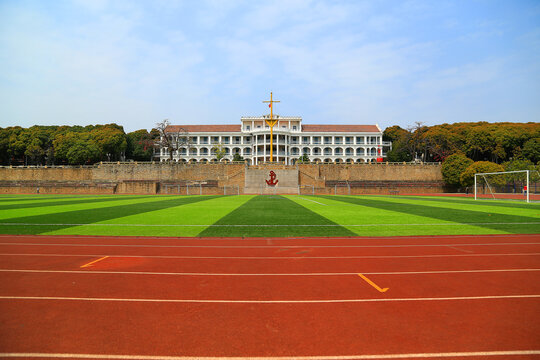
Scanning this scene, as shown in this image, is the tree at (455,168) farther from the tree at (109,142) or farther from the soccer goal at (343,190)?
the tree at (109,142)

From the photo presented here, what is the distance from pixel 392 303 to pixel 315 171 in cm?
5561

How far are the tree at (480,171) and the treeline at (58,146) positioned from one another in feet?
227

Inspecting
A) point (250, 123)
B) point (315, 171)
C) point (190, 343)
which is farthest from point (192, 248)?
point (250, 123)

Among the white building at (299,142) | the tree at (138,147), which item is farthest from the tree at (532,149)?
the tree at (138,147)

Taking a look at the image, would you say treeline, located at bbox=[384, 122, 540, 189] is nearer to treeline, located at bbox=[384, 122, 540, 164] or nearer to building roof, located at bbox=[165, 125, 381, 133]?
treeline, located at bbox=[384, 122, 540, 164]

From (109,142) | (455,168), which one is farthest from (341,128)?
(109,142)

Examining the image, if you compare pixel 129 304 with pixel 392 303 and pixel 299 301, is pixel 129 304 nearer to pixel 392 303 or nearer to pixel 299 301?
pixel 299 301

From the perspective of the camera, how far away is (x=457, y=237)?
1169 cm

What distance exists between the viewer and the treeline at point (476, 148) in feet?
161

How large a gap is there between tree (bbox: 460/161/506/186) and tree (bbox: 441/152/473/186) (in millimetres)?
2473

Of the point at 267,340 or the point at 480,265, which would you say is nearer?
the point at 267,340

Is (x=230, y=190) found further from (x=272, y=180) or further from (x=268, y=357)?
(x=268, y=357)

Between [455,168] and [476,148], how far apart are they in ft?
65.6

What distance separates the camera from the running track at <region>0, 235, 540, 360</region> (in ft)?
12.9
